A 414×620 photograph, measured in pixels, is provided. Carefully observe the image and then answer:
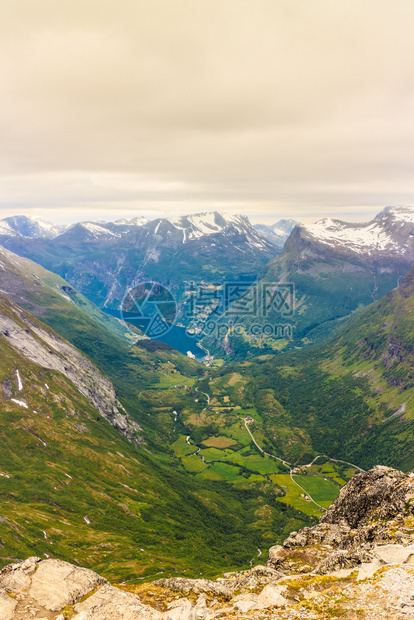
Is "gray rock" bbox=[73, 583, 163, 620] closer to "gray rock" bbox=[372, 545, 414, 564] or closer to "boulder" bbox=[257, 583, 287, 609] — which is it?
"boulder" bbox=[257, 583, 287, 609]

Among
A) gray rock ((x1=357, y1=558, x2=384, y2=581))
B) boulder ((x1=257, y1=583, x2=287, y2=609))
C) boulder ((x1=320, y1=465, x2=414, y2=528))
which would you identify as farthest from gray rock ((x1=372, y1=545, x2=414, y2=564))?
boulder ((x1=257, y1=583, x2=287, y2=609))

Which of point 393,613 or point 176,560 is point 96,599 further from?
point 176,560

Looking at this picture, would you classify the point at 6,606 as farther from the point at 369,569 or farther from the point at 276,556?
the point at 369,569

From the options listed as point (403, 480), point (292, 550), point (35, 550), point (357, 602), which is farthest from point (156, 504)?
point (357, 602)

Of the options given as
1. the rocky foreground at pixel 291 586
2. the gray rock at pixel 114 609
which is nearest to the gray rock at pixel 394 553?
the rocky foreground at pixel 291 586

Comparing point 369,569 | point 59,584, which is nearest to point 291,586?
point 369,569

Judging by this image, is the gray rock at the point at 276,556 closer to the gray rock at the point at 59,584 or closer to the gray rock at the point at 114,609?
the gray rock at the point at 114,609
